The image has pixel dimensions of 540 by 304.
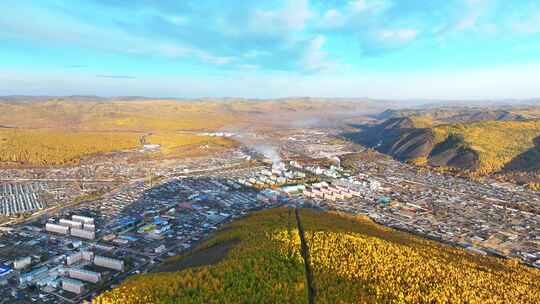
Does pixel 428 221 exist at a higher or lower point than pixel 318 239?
lower

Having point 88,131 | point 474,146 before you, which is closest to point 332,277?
point 474,146

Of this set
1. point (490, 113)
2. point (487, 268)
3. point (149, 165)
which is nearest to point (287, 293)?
point (487, 268)

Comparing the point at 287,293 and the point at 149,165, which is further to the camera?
the point at 149,165

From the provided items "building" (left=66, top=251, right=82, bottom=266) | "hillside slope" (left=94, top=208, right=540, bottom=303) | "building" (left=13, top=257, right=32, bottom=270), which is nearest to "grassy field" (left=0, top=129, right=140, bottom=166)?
"building" (left=13, top=257, right=32, bottom=270)

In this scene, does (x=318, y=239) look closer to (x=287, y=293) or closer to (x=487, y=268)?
(x=287, y=293)

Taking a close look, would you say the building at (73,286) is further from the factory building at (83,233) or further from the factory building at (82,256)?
the factory building at (83,233)

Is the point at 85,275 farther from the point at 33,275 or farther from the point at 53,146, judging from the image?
the point at 53,146

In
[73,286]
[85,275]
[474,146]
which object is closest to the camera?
[73,286]
